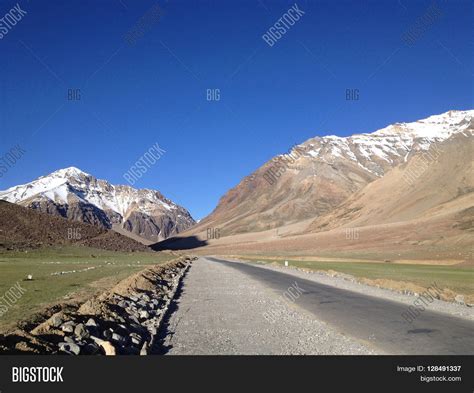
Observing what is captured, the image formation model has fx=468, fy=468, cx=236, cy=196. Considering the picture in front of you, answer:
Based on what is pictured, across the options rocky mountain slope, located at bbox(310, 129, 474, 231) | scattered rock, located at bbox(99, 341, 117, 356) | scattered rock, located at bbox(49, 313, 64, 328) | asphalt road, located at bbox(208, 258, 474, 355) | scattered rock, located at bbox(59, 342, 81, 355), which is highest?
rocky mountain slope, located at bbox(310, 129, 474, 231)

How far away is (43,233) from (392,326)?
121m

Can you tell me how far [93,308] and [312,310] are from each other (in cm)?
1026

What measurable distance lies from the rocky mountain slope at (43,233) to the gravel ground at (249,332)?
91.8 meters

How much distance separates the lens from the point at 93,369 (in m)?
10.3

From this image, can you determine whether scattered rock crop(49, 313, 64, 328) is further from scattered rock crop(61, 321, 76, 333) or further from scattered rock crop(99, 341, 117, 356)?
scattered rock crop(99, 341, 117, 356)

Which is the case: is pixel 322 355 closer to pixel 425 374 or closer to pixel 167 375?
pixel 425 374

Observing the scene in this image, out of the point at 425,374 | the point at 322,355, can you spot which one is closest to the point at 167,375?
the point at 322,355

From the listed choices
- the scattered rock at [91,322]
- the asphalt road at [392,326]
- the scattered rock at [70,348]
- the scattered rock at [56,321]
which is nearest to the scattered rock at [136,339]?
the scattered rock at [91,322]

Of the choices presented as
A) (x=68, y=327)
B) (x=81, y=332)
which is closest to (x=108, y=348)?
(x=81, y=332)

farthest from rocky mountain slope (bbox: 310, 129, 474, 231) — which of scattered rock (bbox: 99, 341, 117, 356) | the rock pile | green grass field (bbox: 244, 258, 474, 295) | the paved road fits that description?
scattered rock (bbox: 99, 341, 117, 356)

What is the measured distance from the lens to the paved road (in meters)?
13.7

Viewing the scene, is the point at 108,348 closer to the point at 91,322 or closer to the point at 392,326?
the point at 91,322

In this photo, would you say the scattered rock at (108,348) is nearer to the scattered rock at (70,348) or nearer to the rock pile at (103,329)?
the rock pile at (103,329)

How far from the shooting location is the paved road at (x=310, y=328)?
44.9 feet
